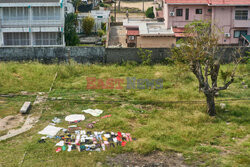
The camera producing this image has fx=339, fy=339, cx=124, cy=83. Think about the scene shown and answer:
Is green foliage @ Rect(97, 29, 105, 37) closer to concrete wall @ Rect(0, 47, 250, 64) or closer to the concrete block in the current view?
concrete wall @ Rect(0, 47, 250, 64)

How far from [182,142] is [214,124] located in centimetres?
211

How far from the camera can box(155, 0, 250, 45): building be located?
2836 centimetres

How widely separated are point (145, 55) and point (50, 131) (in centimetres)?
1041

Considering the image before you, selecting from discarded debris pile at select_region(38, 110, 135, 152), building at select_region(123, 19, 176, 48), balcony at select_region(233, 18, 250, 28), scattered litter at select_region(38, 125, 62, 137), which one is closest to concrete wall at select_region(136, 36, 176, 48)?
building at select_region(123, 19, 176, 48)

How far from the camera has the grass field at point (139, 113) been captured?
942 centimetres

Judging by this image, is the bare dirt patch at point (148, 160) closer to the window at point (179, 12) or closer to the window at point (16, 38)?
the window at point (16, 38)

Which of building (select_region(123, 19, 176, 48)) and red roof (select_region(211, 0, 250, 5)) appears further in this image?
red roof (select_region(211, 0, 250, 5))

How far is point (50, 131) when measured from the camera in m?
10.9

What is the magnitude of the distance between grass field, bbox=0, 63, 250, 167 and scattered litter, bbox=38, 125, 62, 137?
0.29m

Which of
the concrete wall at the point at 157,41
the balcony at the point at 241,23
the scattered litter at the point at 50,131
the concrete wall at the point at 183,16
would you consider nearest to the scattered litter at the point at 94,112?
the scattered litter at the point at 50,131

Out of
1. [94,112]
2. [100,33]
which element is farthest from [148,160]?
[100,33]

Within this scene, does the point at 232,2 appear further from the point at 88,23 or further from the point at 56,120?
the point at 56,120

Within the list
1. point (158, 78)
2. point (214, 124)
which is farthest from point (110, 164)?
point (158, 78)

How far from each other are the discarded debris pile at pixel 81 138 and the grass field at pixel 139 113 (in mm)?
266
